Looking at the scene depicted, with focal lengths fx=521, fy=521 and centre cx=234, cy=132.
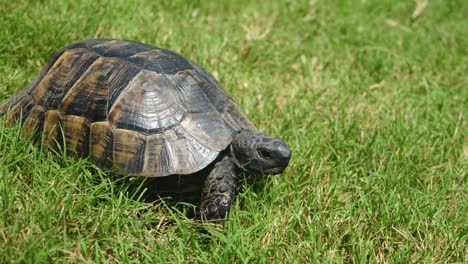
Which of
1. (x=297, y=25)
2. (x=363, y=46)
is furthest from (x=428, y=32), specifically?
(x=297, y=25)

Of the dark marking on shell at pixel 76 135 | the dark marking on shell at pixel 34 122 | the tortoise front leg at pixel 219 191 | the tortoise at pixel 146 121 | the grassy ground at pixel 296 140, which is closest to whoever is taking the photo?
the grassy ground at pixel 296 140

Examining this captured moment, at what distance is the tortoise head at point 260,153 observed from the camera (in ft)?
10.5

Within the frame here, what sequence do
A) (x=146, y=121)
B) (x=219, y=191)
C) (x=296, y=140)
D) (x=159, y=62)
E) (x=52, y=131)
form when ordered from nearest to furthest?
(x=219, y=191)
(x=146, y=121)
(x=52, y=131)
(x=159, y=62)
(x=296, y=140)

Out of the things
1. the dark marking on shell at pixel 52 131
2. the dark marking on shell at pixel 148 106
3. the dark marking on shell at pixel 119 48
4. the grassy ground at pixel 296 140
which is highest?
the dark marking on shell at pixel 119 48

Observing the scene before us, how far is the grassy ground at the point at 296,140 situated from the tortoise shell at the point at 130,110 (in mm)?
182

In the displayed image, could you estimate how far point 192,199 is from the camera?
335 cm

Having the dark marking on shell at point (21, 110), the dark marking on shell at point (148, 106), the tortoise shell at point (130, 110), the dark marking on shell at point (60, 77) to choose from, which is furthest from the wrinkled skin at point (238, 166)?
the dark marking on shell at point (21, 110)

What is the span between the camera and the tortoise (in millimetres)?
3121

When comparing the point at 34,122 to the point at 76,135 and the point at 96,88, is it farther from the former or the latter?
the point at 96,88

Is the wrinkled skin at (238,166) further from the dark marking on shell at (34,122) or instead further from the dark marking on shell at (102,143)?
the dark marking on shell at (34,122)

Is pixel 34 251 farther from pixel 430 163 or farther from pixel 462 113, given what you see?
pixel 462 113

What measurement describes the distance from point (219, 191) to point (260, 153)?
0.36 m

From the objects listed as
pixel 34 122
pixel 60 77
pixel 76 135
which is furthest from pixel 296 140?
pixel 34 122

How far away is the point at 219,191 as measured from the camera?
3.09 metres
